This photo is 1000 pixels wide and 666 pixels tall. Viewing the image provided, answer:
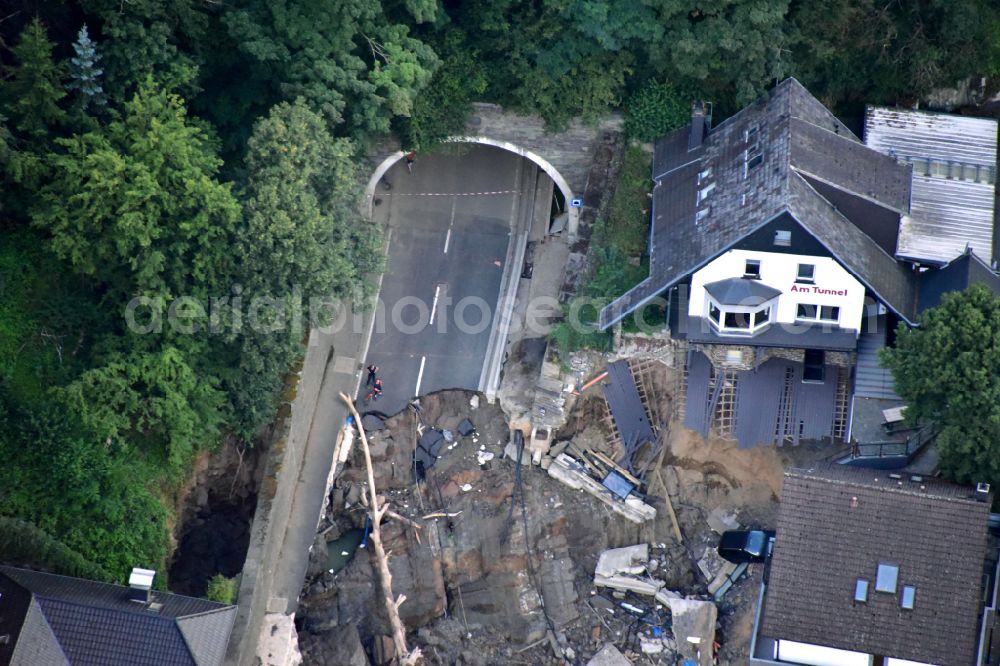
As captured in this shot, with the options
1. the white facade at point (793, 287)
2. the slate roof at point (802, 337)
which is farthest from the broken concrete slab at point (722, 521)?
the white facade at point (793, 287)

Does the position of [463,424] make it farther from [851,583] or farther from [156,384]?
[851,583]

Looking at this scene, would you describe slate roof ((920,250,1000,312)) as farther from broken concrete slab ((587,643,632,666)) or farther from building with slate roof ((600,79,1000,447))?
broken concrete slab ((587,643,632,666))

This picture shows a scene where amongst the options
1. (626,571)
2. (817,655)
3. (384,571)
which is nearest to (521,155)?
(626,571)

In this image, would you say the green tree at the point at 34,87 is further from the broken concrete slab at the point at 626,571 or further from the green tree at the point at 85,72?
the broken concrete slab at the point at 626,571

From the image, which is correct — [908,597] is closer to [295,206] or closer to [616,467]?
[616,467]

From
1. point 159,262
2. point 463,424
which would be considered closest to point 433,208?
point 463,424
